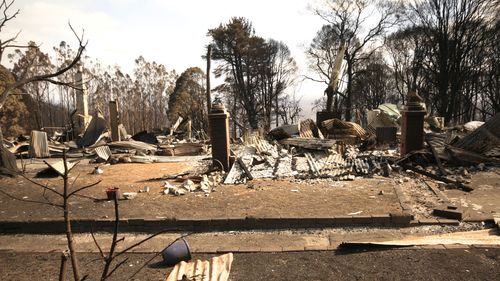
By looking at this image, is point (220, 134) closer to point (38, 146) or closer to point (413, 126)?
point (413, 126)

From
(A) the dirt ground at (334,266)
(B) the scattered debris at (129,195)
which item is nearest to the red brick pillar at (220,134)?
(B) the scattered debris at (129,195)

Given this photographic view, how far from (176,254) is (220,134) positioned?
18.6 feet

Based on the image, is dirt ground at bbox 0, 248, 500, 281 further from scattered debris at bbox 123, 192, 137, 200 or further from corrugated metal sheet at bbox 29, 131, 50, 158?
corrugated metal sheet at bbox 29, 131, 50, 158

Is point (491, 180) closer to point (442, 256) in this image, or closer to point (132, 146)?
point (442, 256)

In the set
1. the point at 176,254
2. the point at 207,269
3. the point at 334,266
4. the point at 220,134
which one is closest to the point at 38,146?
the point at 220,134

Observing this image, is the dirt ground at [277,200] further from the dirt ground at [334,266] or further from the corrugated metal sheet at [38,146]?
the corrugated metal sheet at [38,146]

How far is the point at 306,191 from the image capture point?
322 inches

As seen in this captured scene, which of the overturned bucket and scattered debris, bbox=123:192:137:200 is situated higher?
scattered debris, bbox=123:192:137:200

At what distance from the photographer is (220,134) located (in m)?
10.3

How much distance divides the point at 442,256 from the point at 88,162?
12.7 metres

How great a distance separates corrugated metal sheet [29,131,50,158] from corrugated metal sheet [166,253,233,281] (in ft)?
45.3

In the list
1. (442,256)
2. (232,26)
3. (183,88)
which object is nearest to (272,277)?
(442,256)

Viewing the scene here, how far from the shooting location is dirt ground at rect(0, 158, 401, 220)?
22.0 ft

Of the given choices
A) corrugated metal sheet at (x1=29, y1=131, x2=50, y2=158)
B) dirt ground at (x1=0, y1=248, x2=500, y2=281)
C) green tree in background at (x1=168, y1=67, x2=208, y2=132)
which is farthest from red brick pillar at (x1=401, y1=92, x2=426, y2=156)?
green tree in background at (x1=168, y1=67, x2=208, y2=132)
